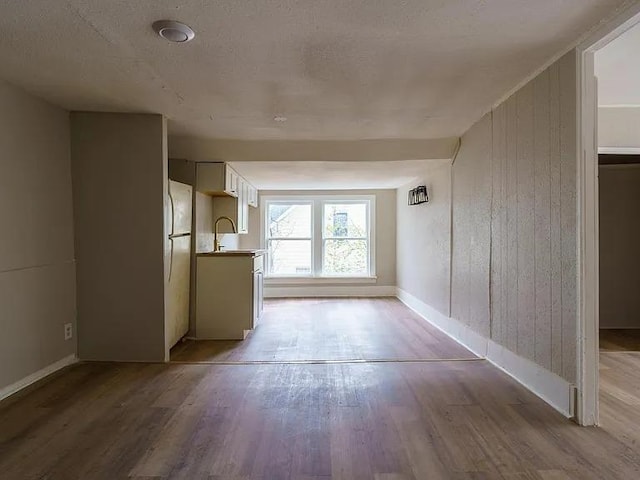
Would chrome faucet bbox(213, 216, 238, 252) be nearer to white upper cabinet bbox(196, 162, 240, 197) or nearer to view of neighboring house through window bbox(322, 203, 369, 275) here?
white upper cabinet bbox(196, 162, 240, 197)

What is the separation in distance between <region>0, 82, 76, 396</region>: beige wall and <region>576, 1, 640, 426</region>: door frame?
11.7ft

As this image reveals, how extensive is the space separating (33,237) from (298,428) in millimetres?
2347

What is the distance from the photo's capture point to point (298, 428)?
87.0 inches

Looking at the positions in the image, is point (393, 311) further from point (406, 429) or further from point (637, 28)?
point (637, 28)

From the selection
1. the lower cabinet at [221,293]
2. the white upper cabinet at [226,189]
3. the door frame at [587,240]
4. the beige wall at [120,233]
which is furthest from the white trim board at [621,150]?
the beige wall at [120,233]

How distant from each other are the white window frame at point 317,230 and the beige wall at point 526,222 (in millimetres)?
3455

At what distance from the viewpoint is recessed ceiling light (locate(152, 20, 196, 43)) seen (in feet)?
6.39

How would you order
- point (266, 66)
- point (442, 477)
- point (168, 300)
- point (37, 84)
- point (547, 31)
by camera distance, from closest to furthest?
point (442, 477) → point (547, 31) → point (266, 66) → point (37, 84) → point (168, 300)

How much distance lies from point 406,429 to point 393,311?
3735mm

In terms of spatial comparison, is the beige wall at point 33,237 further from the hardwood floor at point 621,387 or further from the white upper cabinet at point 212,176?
the hardwood floor at point 621,387

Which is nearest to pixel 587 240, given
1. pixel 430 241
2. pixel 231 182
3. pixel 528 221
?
pixel 528 221

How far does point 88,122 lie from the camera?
3355 mm

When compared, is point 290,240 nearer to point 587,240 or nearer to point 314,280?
point 314,280

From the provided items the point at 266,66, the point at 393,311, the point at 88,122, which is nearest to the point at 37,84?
the point at 88,122
